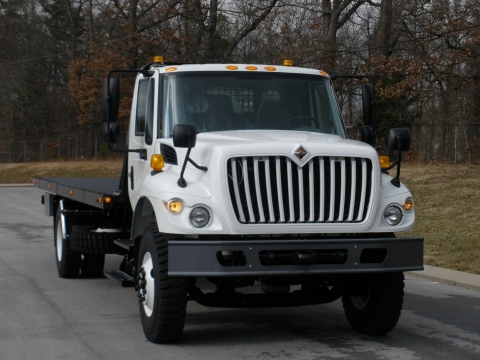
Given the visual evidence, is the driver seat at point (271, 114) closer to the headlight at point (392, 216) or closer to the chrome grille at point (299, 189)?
the chrome grille at point (299, 189)

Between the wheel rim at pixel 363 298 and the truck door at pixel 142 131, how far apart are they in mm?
2328

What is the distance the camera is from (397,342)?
279 inches

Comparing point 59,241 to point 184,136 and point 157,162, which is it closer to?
point 157,162

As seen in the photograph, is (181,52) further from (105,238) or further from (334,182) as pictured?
(334,182)

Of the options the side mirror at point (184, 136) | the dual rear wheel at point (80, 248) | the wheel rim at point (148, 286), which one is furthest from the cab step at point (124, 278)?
the side mirror at point (184, 136)

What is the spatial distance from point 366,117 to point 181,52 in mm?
37725

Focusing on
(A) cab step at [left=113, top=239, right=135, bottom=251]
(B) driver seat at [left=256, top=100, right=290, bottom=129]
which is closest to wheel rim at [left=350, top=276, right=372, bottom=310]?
(B) driver seat at [left=256, top=100, right=290, bottom=129]

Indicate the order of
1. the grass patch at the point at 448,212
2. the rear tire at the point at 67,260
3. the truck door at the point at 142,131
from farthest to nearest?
the grass patch at the point at 448,212, the rear tire at the point at 67,260, the truck door at the point at 142,131

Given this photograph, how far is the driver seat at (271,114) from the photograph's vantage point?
7.80 m

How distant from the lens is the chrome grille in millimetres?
6441

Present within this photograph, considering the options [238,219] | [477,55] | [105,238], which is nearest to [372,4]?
[477,55]

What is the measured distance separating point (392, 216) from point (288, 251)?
3.41 feet

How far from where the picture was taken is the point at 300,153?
6.53 meters

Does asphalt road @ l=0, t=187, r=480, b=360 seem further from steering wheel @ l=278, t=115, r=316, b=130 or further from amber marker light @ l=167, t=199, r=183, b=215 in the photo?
steering wheel @ l=278, t=115, r=316, b=130
